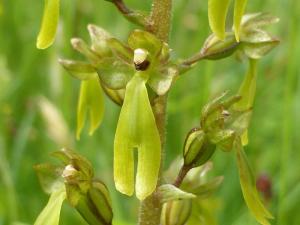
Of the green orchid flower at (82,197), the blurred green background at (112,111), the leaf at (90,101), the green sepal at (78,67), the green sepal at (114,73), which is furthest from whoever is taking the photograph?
the blurred green background at (112,111)

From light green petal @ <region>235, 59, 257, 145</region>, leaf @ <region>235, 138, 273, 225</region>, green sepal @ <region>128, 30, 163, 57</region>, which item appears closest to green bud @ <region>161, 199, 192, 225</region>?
leaf @ <region>235, 138, 273, 225</region>

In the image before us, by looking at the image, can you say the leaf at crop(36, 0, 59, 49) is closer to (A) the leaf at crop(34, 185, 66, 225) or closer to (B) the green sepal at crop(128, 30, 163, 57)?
(B) the green sepal at crop(128, 30, 163, 57)

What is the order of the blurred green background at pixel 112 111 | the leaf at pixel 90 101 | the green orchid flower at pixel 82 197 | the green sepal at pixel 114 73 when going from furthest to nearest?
the blurred green background at pixel 112 111 < the leaf at pixel 90 101 < the green orchid flower at pixel 82 197 < the green sepal at pixel 114 73

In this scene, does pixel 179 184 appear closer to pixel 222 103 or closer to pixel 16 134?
pixel 222 103

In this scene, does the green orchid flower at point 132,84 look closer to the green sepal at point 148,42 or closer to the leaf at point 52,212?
the green sepal at point 148,42

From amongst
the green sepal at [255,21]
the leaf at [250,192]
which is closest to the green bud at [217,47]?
the green sepal at [255,21]

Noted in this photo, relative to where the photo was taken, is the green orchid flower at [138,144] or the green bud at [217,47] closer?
the green orchid flower at [138,144]

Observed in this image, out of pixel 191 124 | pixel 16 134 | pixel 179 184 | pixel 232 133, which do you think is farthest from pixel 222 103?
pixel 16 134
